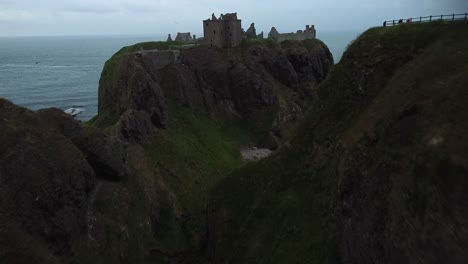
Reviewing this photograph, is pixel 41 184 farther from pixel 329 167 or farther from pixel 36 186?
pixel 329 167

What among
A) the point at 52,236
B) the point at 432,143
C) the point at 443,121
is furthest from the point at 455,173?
the point at 52,236

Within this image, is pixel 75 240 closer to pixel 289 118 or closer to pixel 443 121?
pixel 443 121

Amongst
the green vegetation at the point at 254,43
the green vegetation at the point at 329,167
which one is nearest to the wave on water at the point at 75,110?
the green vegetation at the point at 254,43

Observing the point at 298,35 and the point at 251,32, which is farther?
the point at 298,35

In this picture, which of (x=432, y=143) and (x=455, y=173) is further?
(x=432, y=143)

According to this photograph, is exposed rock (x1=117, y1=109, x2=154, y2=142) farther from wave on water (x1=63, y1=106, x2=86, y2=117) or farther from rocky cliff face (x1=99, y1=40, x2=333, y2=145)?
wave on water (x1=63, y1=106, x2=86, y2=117)

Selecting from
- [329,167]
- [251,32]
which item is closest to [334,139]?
[329,167]
